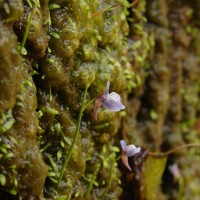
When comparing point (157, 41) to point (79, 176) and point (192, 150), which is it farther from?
point (79, 176)

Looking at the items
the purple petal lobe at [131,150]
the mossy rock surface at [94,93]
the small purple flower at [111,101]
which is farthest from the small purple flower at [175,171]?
the small purple flower at [111,101]

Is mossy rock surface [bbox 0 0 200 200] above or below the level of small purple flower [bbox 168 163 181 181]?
above

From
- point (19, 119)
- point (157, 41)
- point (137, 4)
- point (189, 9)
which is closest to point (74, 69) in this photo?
point (19, 119)

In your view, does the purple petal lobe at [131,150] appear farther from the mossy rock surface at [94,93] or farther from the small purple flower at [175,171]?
the small purple flower at [175,171]

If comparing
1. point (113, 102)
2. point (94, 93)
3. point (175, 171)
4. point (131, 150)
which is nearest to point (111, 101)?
point (113, 102)

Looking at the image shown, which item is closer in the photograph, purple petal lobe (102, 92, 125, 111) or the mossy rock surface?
the mossy rock surface

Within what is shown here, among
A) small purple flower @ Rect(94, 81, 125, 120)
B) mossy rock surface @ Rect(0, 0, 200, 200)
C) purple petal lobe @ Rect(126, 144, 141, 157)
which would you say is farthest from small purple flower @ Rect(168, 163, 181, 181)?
small purple flower @ Rect(94, 81, 125, 120)

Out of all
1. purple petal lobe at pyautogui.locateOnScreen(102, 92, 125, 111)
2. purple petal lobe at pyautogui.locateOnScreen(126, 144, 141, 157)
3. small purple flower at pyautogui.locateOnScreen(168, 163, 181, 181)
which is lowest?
small purple flower at pyautogui.locateOnScreen(168, 163, 181, 181)

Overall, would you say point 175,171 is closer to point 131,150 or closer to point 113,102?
point 131,150

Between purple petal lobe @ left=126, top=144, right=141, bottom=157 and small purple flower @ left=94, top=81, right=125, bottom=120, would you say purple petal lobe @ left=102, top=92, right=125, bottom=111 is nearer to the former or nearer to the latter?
small purple flower @ left=94, top=81, right=125, bottom=120
